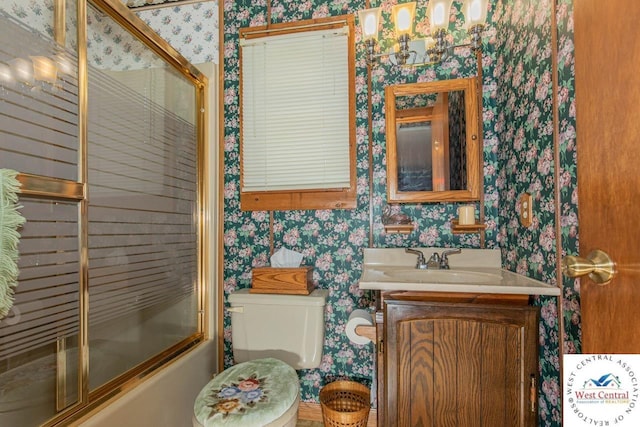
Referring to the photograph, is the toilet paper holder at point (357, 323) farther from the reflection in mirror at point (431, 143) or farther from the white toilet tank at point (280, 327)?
the reflection in mirror at point (431, 143)

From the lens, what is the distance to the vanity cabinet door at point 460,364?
1.16m

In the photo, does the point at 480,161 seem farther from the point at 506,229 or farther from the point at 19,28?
the point at 19,28

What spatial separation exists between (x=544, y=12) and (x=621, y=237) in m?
1.14

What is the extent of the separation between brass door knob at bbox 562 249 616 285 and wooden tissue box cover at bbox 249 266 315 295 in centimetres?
129

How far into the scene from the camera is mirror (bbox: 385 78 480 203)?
170cm

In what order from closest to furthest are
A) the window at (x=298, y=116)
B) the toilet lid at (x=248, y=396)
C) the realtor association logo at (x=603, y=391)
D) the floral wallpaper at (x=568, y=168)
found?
the realtor association logo at (x=603, y=391) < the floral wallpaper at (x=568, y=168) < the toilet lid at (x=248, y=396) < the window at (x=298, y=116)

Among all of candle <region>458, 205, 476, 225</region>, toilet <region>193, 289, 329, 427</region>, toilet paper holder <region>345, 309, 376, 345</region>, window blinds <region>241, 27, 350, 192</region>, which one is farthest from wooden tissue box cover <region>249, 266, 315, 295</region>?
candle <region>458, 205, 476, 225</region>

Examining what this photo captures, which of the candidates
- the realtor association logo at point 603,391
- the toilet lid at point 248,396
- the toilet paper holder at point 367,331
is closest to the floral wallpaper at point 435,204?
the toilet paper holder at point 367,331

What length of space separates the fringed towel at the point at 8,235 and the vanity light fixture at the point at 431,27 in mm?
1574

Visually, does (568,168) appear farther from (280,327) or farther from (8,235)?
(8,235)

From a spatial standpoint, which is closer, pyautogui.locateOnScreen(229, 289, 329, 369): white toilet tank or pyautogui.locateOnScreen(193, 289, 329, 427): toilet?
pyautogui.locateOnScreen(193, 289, 329, 427): toilet

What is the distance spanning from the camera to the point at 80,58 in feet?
3.86

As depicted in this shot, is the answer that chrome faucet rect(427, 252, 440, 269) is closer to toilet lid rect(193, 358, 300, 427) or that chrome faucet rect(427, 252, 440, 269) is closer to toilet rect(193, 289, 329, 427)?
toilet rect(193, 289, 329, 427)

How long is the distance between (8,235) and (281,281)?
43.3 inches
